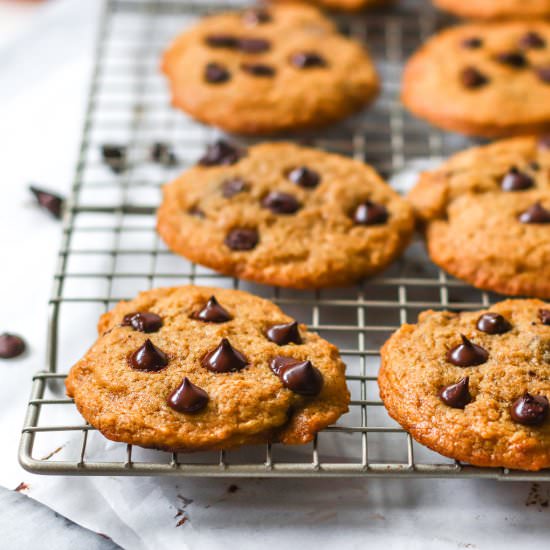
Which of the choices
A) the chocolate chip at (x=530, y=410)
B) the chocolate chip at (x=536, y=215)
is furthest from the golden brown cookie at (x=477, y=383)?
the chocolate chip at (x=536, y=215)

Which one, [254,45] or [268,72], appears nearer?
[268,72]

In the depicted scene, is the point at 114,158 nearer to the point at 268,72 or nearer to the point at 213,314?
the point at 268,72

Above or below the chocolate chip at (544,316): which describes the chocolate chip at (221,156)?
above

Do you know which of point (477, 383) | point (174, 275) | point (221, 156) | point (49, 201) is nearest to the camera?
point (477, 383)

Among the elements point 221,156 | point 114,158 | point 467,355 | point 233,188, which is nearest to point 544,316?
point 467,355

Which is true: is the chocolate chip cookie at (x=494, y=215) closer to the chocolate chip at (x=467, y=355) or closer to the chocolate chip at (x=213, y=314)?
the chocolate chip at (x=467, y=355)

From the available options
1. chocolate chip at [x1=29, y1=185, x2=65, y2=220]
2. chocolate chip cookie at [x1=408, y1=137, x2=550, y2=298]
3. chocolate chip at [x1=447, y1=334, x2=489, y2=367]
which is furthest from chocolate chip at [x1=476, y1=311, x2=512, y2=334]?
chocolate chip at [x1=29, y1=185, x2=65, y2=220]

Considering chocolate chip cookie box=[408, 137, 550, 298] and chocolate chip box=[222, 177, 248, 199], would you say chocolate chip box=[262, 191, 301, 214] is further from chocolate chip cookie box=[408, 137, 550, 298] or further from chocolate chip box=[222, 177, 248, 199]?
chocolate chip cookie box=[408, 137, 550, 298]
